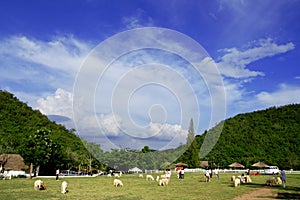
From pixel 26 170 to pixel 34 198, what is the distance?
119 feet

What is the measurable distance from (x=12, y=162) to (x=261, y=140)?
53103mm

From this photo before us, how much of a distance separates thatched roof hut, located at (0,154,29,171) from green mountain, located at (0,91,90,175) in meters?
0.92

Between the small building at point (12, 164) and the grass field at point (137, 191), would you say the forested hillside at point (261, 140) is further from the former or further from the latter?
the grass field at point (137, 191)

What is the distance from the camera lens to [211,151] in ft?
248

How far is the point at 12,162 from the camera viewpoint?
161 ft

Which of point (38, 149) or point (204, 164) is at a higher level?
point (38, 149)

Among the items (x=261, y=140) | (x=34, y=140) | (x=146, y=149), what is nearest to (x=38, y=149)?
(x=34, y=140)

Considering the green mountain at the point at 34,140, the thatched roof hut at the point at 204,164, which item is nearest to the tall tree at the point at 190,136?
the thatched roof hut at the point at 204,164

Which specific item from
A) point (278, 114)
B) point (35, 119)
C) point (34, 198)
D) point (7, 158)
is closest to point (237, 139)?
point (278, 114)

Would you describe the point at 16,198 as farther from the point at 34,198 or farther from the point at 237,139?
the point at 237,139

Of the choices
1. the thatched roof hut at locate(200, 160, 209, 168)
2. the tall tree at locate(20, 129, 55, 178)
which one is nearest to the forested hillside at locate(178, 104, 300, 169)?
the thatched roof hut at locate(200, 160, 209, 168)

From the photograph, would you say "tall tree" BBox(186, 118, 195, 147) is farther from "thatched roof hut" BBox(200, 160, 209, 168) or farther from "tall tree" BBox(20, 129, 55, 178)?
"tall tree" BBox(20, 129, 55, 178)

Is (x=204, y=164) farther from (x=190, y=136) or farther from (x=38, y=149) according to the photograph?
(x=38, y=149)

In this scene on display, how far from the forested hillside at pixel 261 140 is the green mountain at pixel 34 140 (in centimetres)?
2253
